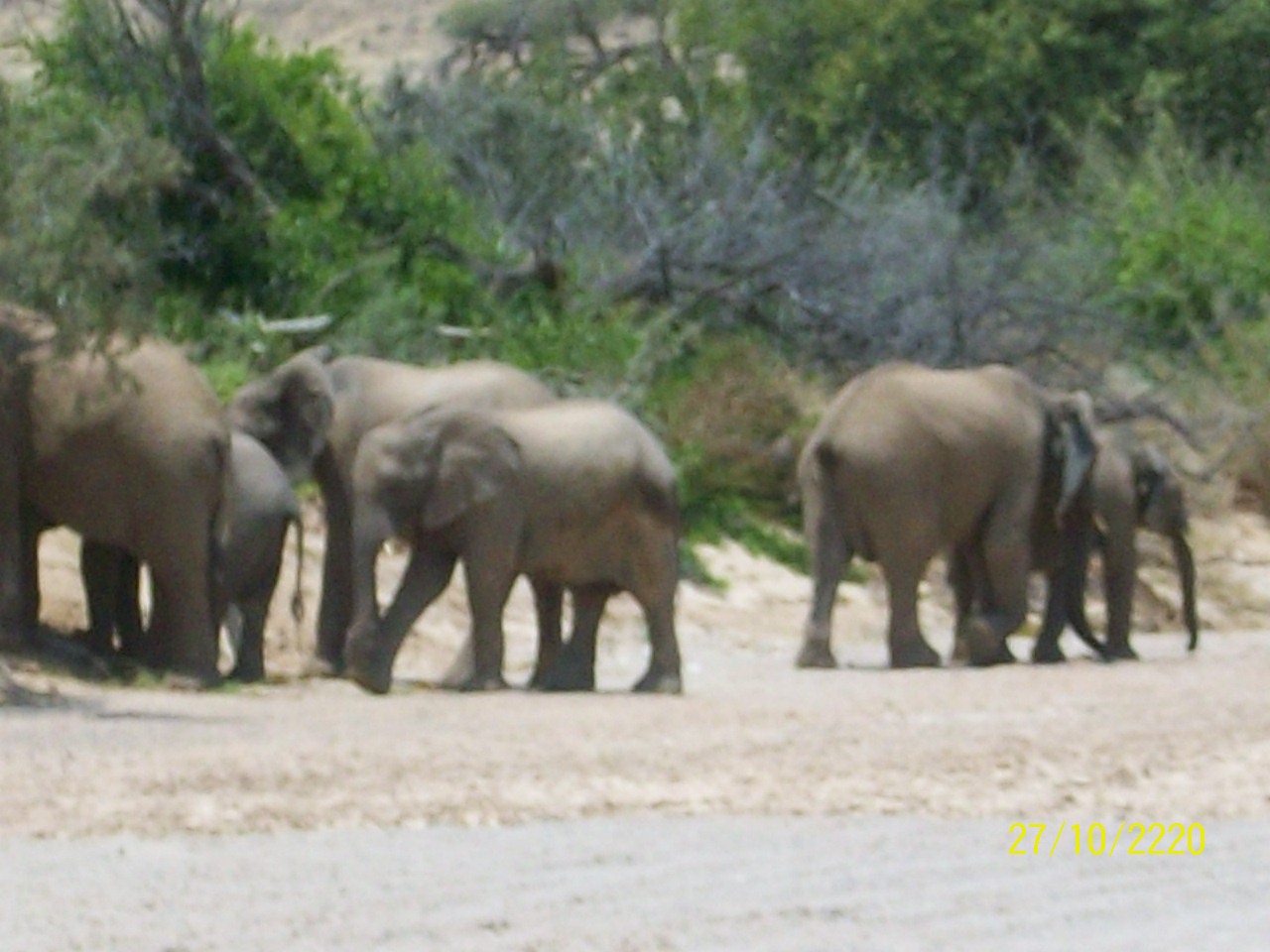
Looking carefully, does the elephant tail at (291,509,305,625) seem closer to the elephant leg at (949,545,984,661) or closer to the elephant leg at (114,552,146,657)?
the elephant leg at (114,552,146,657)

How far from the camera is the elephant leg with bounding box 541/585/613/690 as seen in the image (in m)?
18.8

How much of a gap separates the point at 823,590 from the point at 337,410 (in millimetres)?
3544

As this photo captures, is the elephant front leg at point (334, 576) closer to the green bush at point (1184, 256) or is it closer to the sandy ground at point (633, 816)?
the sandy ground at point (633, 816)

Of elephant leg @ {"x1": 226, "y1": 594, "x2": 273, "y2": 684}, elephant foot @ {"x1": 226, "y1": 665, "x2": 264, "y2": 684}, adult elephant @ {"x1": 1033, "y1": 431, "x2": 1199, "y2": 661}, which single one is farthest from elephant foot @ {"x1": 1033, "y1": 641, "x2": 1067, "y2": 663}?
elephant foot @ {"x1": 226, "y1": 665, "x2": 264, "y2": 684}

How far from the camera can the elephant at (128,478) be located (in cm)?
1766

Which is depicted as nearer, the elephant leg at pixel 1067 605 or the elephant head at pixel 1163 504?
the elephant leg at pixel 1067 605

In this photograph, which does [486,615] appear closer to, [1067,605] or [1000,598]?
[1000,598]

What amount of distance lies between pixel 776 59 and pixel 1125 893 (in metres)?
35.0

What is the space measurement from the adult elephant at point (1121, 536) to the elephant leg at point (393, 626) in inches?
201

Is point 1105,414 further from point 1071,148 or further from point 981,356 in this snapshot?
point 1071,148

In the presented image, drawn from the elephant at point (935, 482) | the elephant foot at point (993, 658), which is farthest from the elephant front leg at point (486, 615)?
the elephant foot at point (993, 658)

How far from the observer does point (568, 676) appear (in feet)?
61.6

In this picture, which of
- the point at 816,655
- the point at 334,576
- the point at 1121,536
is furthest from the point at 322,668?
the point at 1121,536
